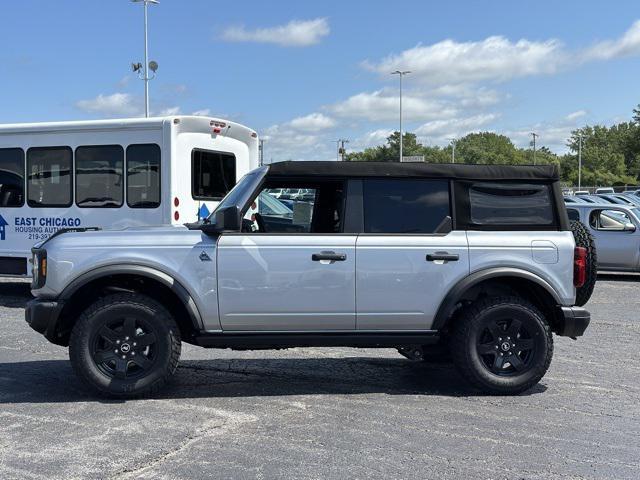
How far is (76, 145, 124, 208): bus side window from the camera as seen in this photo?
10391 mm

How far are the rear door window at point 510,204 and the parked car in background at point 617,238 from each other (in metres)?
8.76

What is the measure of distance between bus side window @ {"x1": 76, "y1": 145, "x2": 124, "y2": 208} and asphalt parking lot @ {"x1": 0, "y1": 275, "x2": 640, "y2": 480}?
12.1 ft

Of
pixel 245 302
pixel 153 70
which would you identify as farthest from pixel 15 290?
pixel 153 70

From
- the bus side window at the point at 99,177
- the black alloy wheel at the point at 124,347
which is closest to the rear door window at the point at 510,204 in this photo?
the black alloy wheel at the point at 124,347

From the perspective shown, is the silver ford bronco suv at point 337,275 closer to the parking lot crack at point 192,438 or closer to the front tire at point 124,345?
the front tire at point 124,345

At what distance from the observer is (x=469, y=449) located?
14.6ft

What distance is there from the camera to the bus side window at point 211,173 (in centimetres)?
1048

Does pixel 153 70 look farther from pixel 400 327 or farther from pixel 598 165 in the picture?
pixel 598 165

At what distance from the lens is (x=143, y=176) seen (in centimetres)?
1024

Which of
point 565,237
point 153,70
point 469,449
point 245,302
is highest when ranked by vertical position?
point 153,70

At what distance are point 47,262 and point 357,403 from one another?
279cm

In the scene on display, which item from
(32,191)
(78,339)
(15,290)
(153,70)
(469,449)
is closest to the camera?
(469,449)

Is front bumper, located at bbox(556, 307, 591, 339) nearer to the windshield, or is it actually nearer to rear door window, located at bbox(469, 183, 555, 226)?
rear door window, located at bbox(469, 183, 555, 226)

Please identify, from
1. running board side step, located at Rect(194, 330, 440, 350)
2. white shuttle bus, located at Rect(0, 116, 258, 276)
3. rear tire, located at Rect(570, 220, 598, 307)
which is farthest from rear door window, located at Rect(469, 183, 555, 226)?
white shuttle bus, located at Rect(0, 116, 258, 276)
